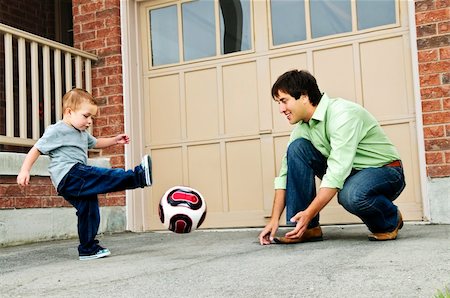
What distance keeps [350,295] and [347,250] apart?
1.06 metres

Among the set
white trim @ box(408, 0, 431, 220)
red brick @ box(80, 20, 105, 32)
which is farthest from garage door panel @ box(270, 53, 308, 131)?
red brick @ box(80, 20, 105, 32)

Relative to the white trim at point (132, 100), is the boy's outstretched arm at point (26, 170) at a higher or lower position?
lower

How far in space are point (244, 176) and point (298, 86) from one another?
1.86 meters

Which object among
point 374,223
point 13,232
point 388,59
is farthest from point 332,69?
point 13,232

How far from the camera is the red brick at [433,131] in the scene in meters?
4.23

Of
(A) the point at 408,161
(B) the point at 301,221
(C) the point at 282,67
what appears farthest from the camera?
(C) the point at 282,67

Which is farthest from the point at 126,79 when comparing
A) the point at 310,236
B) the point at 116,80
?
the point at 310,236

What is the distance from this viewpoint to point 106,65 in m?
5.49

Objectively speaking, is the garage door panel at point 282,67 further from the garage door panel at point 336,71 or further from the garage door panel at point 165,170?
the garage door panel at point 165,170

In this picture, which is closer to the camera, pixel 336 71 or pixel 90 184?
pixel 90 184

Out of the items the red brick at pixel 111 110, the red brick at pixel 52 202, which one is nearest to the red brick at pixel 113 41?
the red brick at pixel 111 110

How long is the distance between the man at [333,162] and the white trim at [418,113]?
926mm

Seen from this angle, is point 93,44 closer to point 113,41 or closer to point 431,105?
point 113,41

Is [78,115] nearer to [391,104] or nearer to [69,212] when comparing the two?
[69,212]
